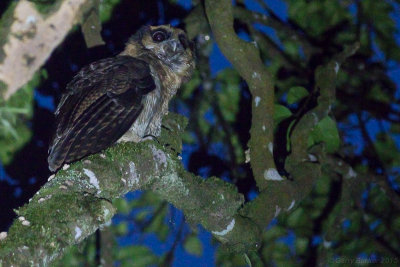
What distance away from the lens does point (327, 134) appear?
3.98m

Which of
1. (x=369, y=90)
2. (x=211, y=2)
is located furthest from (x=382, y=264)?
(x=211, y=2)

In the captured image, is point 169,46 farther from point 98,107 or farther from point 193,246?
point 193,246

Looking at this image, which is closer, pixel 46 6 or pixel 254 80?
pixel 46 6

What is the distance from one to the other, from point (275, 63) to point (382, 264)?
2352 millimetres

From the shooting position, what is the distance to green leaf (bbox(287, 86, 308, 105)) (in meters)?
4.11

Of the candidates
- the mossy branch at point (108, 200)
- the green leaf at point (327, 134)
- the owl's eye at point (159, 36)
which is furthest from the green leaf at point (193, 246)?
the owl's eye at point (159, 36)

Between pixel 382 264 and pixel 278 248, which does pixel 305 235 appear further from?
pixel 382 264

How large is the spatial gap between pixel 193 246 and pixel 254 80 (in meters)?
1.82

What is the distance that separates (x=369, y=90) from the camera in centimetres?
575

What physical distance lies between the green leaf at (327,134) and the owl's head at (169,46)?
1.14 metres

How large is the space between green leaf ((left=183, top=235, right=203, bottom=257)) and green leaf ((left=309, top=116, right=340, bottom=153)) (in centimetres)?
137

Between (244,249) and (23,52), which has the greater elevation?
(23,52)

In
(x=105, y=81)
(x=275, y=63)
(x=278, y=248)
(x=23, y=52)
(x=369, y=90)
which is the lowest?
(x=278, y=248)

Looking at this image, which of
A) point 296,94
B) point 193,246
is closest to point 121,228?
point 193,246
